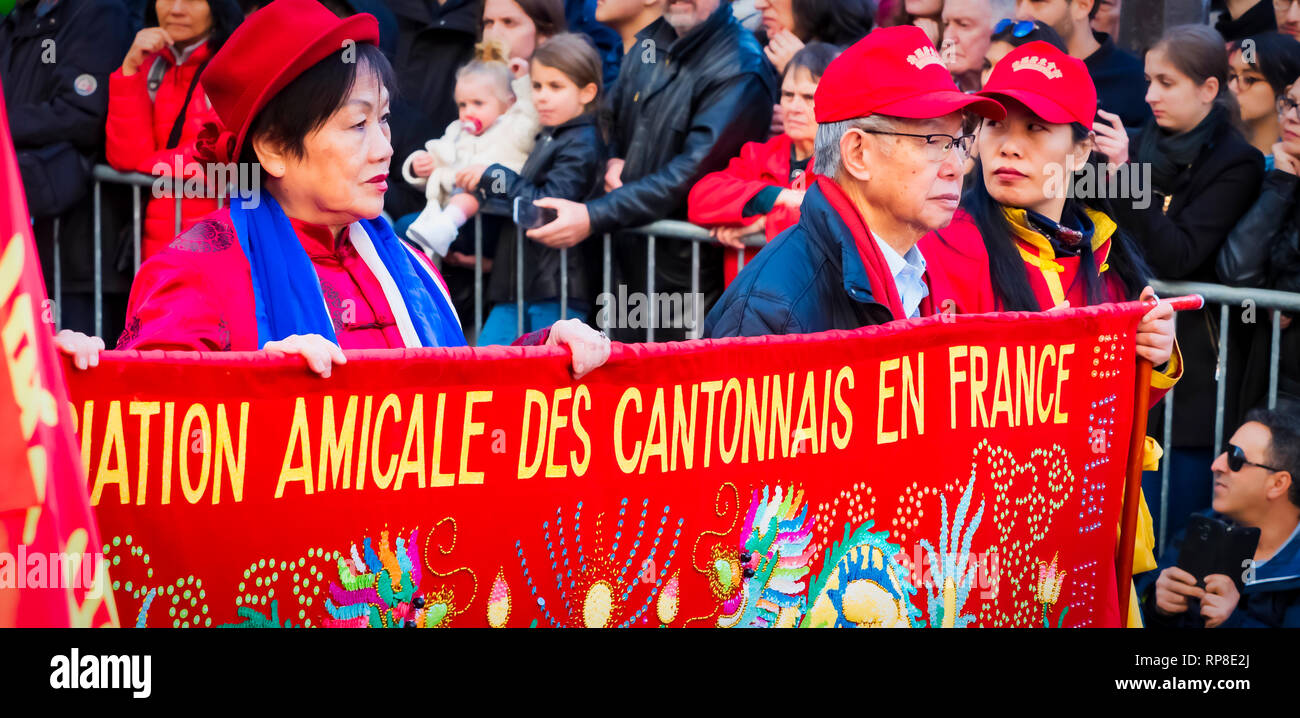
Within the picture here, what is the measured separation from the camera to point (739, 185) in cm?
653

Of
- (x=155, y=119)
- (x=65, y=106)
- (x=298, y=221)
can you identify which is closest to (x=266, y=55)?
(x=298, y=221)

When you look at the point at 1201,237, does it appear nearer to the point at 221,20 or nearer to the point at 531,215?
the point at 531,215

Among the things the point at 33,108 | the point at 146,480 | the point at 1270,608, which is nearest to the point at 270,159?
the point at 146,480

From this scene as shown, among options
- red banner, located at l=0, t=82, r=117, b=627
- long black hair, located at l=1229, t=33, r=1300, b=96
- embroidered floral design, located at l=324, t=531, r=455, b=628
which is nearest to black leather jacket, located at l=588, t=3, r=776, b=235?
long black hair, located at l=1229, t=33, r=1300, b=96

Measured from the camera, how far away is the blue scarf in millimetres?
3619

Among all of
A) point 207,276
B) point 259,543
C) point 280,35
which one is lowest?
point 259,543

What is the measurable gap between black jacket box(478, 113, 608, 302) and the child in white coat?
12 centimetres

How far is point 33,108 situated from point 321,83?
13.8ft

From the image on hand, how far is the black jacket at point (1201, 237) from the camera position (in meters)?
5.95

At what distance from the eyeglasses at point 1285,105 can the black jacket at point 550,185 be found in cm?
271

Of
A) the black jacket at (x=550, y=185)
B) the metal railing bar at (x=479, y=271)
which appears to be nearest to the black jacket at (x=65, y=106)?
the metal railing bar at (x=479, y=271)

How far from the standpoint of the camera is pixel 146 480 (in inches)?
117

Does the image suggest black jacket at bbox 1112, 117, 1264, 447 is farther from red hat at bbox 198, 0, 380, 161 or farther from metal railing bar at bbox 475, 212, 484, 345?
red hat at bbox 198, 0, 380, 161
